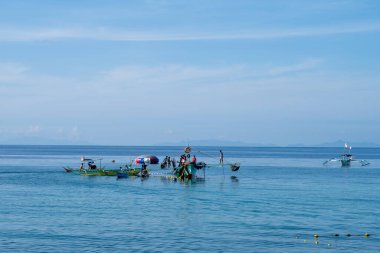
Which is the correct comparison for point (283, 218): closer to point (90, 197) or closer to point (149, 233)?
point (149, 233)

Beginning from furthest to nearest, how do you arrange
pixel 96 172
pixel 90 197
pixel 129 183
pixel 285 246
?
pixel 96 172 < pixel 129 183 < pixel 90 197 < pixel 285 246

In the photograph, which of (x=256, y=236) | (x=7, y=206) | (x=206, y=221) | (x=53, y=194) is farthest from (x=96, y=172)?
(x=256, y=236)

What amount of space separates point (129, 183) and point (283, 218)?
41.4m

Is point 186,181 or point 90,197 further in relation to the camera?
point 186,181

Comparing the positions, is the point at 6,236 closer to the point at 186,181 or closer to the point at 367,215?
the point at 367,215

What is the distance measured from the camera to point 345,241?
Answer: 37688 millimetres

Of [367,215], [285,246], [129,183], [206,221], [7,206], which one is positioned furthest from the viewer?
[129,183]

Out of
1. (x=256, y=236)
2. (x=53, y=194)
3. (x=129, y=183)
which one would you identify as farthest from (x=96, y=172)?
(x=256, y=236)

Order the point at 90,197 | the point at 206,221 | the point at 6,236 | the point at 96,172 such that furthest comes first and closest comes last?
the point at 96,172
the point at 90,197
the point at 206,221
the point at 6,236

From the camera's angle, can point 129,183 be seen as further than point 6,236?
Yes

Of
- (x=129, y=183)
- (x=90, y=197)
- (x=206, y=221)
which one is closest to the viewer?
(x=206, y=221)

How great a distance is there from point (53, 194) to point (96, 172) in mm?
34695

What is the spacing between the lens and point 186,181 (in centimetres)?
8644

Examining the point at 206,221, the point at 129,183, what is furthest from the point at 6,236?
the point at 129,183
